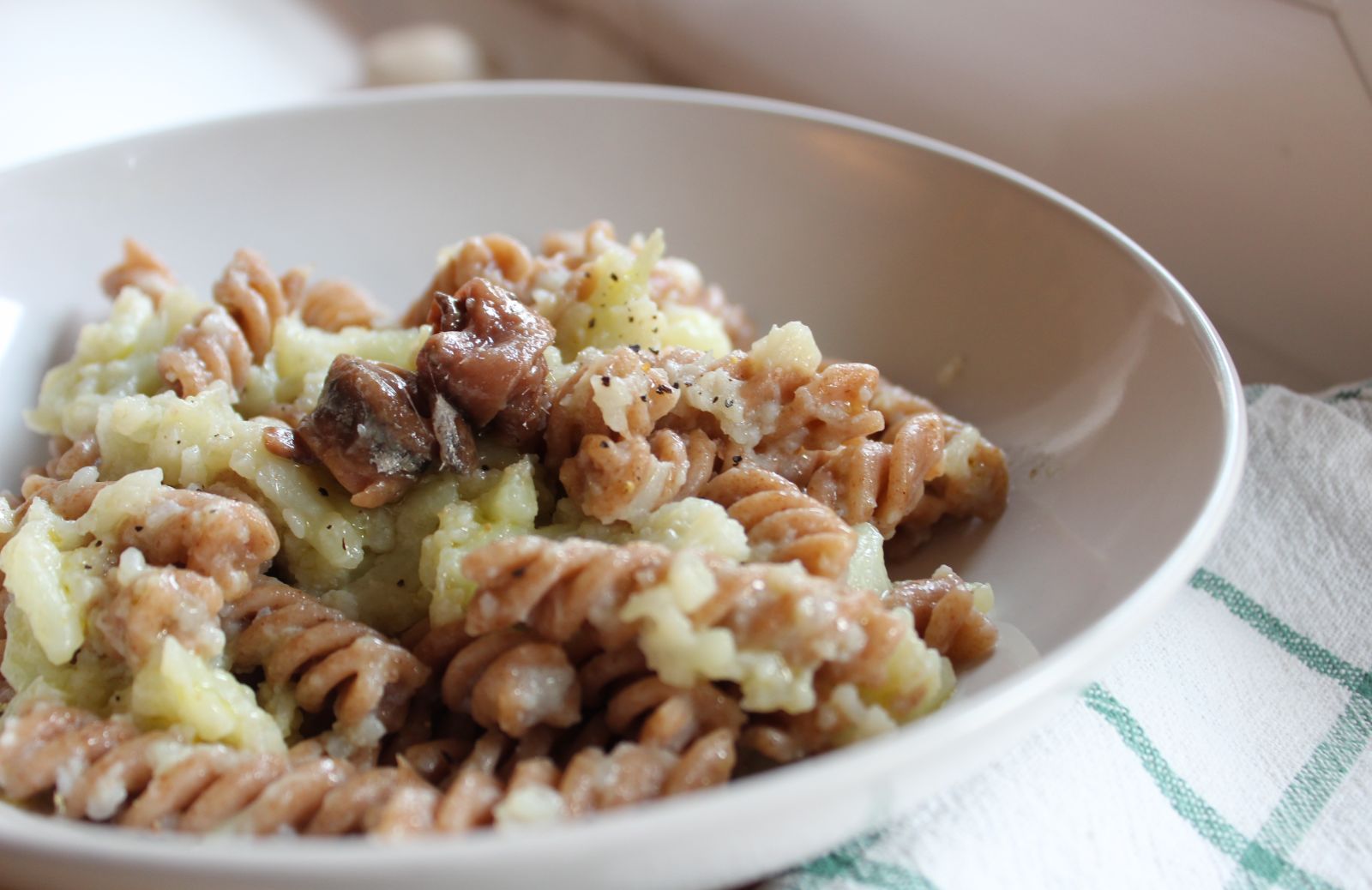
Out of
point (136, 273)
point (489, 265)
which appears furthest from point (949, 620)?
point (136, 273)

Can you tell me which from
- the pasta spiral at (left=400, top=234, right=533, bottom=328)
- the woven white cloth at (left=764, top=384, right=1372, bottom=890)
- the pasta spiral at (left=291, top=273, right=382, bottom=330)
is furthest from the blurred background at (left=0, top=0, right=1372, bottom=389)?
the pasta spiral at (left=400, top=234, right=533, bottom=328)

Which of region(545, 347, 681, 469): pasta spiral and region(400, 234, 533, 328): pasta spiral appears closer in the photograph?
region(545, 347, 681, 469): pasta spiral

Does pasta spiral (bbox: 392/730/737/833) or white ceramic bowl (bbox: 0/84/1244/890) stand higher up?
white ceramic bowl (bbox: 0/84/1244/890)

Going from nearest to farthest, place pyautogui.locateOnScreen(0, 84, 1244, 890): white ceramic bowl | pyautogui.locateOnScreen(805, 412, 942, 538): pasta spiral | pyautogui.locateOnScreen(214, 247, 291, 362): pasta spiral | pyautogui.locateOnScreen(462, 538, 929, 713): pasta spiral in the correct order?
pyautogui.locateOnScreen(0, 84, 1244, 890): white ceramic bowl
pyautogui.locateOnScreen(462, 538, 929, 713): pasta spiral
pyautogui.locateOnScreen(805, 412, 942, 538): pasta spiral
pyautogui.locateOnScreen(214, 247, 291, 362): pasta spiral

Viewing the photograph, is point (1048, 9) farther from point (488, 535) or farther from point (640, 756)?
point (640, 756)

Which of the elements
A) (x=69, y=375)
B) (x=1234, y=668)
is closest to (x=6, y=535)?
(x=69, y=375)

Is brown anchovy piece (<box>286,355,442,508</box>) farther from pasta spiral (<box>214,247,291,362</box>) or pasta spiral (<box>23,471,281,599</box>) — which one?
pasta spiral (<box>214,247,291,362</box>)

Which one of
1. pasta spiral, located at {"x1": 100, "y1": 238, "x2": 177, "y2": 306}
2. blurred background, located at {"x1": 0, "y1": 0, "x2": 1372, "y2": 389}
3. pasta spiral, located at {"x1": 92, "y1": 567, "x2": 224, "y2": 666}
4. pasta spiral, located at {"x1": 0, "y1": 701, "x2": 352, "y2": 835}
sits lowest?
pasta spiral, located at {"x1": 0, "y1": 701, "x2": 352, "y2": 835}
